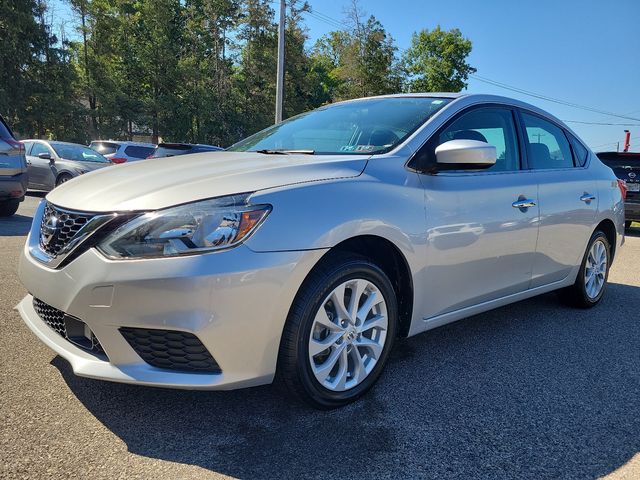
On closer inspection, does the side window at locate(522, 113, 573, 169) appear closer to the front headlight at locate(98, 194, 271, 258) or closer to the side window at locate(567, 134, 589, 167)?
the side window at locate(567, 134, 589, 167)

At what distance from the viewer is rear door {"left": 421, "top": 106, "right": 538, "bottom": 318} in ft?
9.49

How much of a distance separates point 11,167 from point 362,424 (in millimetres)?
7062

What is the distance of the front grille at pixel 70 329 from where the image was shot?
2.25 m

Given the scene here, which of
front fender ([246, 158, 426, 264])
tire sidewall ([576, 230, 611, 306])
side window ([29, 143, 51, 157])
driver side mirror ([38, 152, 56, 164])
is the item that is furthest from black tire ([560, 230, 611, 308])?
side window ([29, 143, 51, 157])

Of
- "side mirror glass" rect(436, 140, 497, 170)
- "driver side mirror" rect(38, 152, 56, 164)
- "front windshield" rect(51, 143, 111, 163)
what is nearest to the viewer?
"side mirror glass" rect(436, 140, 497, 170)

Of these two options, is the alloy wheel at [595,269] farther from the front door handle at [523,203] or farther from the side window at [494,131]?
the side window at [494,131]

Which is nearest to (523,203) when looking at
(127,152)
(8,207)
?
(8,207)

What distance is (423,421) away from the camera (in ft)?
8.11

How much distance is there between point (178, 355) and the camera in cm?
214

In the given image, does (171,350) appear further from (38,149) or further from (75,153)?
(38,149)

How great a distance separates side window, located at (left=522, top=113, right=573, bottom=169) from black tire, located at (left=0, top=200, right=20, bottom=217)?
764cm

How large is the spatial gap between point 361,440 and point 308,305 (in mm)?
637

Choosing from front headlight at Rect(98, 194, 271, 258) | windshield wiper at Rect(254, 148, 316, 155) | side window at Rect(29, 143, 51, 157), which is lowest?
front headlight at Rect(98, 194, 271, 258)

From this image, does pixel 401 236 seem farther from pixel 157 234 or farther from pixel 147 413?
pixel 147 413
